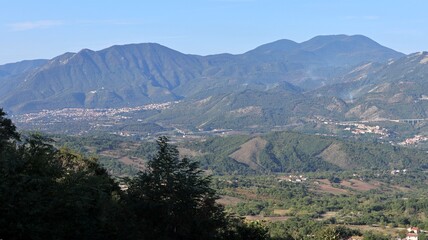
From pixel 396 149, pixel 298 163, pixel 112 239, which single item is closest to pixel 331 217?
pixel 112 239

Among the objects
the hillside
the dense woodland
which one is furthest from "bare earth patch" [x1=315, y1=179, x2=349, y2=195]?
the dense woodland

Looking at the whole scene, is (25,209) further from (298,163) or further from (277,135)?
(277,135)

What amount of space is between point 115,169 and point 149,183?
100806 millimetres

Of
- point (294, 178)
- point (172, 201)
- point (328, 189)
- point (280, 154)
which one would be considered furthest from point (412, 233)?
point (280, 154)

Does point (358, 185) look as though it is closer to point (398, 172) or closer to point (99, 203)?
point (398, 172)

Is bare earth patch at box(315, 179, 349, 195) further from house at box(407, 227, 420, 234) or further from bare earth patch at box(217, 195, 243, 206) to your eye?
house at box(407, 227, 420, 234)

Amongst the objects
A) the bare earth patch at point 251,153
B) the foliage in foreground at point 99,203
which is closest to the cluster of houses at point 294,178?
the bare earth patch at point 251,153

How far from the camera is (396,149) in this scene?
512ft

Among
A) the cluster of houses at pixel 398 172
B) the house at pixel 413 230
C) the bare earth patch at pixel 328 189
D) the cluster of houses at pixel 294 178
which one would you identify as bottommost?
the cluster of houses at pixel 398 172

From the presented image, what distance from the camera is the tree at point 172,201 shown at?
1872 centimetres

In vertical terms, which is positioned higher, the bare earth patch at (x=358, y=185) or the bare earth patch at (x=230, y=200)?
the bare earth patch at (x=230, y=200)

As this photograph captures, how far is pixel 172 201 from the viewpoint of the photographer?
62.2 ft

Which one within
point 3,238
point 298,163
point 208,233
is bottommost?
point 298,163

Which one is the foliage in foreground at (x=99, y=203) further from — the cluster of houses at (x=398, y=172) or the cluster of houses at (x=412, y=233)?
the cluster of houses at (x=398, y=172)
